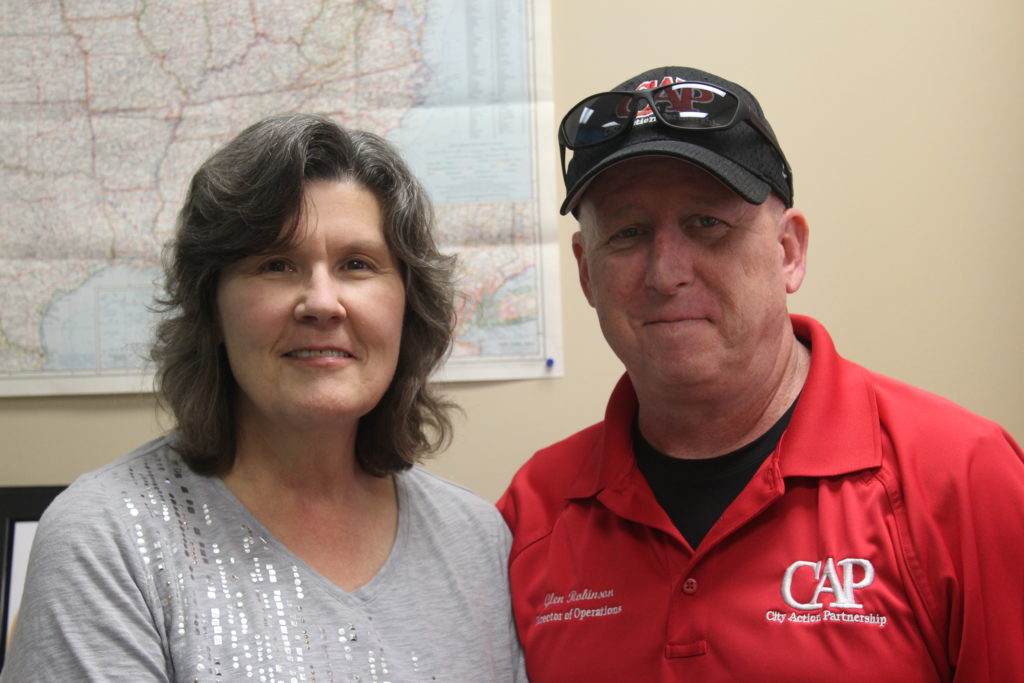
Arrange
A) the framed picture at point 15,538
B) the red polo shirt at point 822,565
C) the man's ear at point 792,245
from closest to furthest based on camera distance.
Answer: the red polo shirt at point 822,565
the man's ear at point 792,245
the framed picture at point 15,538

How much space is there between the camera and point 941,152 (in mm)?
1800

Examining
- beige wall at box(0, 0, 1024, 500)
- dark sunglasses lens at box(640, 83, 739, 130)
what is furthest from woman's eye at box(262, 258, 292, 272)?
beige wall at box(0, 0, 1024, 500)

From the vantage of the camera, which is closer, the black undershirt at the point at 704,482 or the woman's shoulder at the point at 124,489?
the woman's shoulder at the point at 124,489

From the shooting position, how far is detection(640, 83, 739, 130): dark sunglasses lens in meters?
1.22

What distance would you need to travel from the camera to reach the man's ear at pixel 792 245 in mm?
1293

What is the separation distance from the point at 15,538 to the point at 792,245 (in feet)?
Result: 5.14

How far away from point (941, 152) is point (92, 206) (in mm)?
1758

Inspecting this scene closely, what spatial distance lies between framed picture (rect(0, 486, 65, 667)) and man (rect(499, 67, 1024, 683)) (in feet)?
3.36

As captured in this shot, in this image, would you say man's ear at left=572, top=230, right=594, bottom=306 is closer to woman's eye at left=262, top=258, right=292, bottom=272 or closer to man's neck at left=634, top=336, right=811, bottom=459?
man's neck at left=634, top=336, right=811, bottom=459

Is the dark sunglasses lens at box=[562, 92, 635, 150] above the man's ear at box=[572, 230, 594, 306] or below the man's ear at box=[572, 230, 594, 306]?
above

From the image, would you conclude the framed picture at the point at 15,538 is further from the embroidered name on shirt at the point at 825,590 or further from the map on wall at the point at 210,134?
the embroidered name on shirt at the point at 825,590

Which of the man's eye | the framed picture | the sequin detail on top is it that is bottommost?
the framed picture

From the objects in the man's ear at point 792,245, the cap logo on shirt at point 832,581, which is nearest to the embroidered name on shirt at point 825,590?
the cap logo on shirt at point 832,581

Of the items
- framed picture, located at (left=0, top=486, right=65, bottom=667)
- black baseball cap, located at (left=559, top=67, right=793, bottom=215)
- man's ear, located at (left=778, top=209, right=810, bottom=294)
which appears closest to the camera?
black baseball cap, located at (left=559, top=67, right=793, bottom=215)
